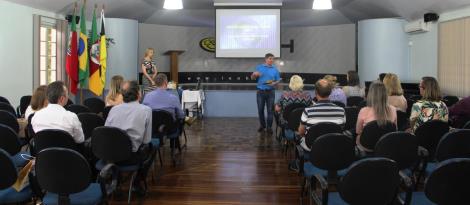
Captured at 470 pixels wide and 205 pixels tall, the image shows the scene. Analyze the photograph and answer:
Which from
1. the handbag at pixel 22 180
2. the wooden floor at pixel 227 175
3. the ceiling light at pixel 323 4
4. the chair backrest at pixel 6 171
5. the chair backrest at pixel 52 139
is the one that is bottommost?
the wooden floor at pixel 227 175

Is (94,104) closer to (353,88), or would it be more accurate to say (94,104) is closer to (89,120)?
(89,120)

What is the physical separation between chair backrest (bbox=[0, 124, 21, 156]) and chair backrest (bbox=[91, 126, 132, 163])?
641 mm

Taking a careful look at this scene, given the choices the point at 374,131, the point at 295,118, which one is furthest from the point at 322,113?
the point at 295,118

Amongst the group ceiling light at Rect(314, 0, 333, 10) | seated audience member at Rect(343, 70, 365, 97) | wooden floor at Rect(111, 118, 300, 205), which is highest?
ceiling light at Rect(314, 0, 333, 10)

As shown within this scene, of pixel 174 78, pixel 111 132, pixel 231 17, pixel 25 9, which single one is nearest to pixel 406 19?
pixel 231 17

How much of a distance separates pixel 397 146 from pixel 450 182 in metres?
1.09

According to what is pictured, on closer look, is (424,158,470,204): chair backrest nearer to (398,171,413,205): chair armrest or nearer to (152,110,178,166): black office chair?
(398,171,413,205): chair armrest

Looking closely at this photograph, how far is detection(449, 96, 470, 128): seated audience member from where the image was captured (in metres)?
5.62

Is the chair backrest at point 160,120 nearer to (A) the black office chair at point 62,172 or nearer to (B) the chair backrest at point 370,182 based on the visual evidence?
(A) the black office chair at point 62,172

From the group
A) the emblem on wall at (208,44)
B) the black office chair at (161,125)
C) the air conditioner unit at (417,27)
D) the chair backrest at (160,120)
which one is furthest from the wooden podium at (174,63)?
the chair backrest at (160,120)

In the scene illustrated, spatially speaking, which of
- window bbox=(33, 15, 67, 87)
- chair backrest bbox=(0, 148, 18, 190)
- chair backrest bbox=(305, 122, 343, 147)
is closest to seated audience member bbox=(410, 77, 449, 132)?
chair backrest bbox=(305, 122, 343, 147)

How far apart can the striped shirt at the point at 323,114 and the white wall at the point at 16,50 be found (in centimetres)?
567

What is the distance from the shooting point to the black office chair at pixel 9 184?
9.90ft

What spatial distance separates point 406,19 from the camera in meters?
10.9
